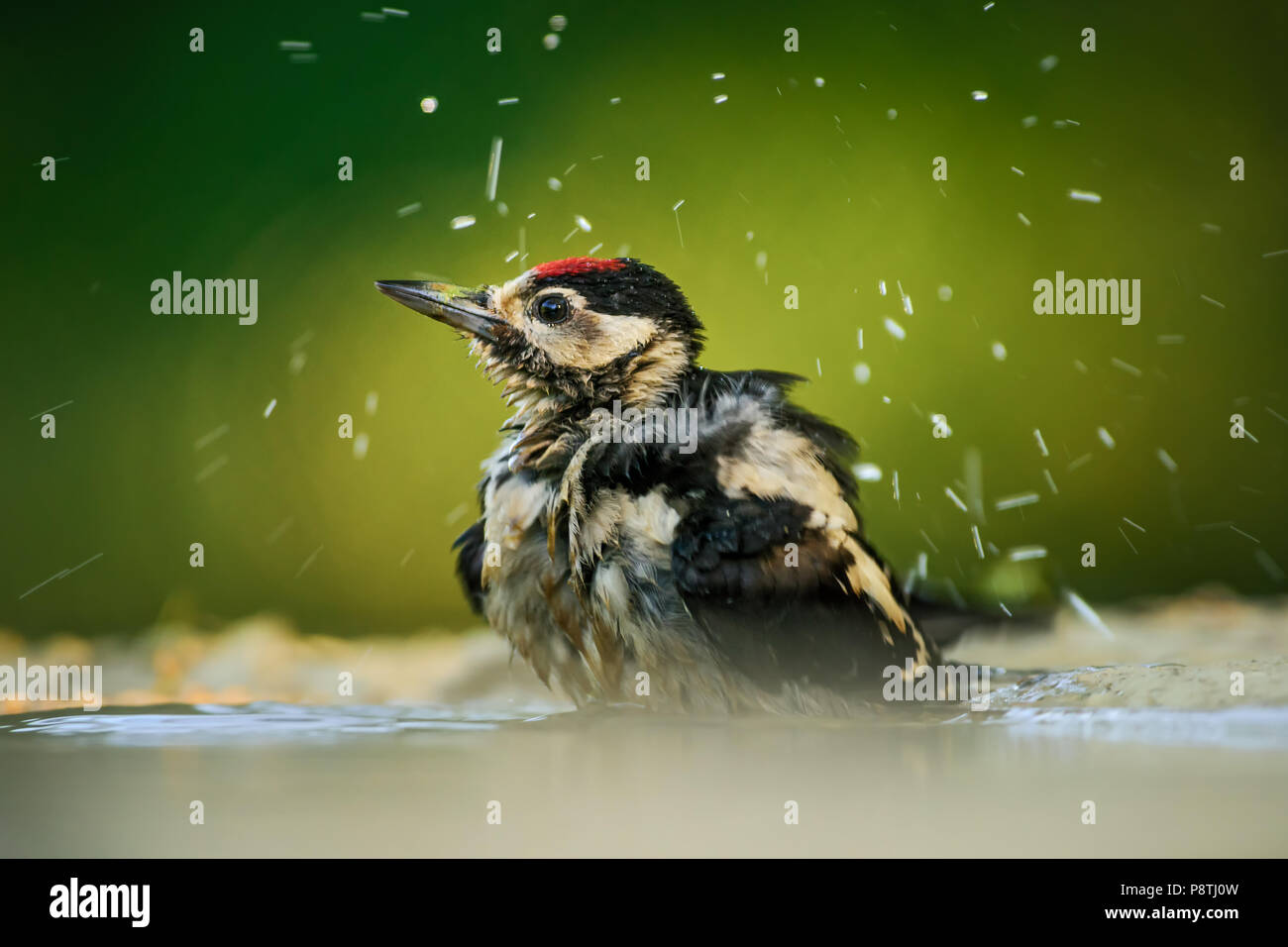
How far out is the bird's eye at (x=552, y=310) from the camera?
6.68ft

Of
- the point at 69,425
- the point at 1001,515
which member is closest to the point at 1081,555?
the point at 1001,515

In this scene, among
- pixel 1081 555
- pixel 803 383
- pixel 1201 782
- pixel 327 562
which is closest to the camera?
pixel 1201 782

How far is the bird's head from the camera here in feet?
6.61

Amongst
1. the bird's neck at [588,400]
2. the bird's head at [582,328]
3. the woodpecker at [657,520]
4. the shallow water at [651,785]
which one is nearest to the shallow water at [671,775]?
the shallow water at [651,785]

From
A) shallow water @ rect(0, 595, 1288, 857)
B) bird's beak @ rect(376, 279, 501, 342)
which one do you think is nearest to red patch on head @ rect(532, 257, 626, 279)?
bird's beak @ rect(376, 279, 501, 342)

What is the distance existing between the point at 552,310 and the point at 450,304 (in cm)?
20

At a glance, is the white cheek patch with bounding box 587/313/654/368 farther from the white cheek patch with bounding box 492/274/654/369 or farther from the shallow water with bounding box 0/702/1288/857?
the shallow water with bounding box 0/702/1288/857

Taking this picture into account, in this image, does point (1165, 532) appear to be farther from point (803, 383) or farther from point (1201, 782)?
point (1201, 782)

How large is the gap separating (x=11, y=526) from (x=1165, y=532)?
327 cm

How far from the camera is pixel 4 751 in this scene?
1720mm

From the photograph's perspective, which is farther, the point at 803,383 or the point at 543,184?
the point at 543,184

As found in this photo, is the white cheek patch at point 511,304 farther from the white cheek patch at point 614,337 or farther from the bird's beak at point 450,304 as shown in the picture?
the white cheek patch at point 614,337

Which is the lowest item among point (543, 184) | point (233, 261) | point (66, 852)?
point (66, 852)

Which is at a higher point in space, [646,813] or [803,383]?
[803,383]
